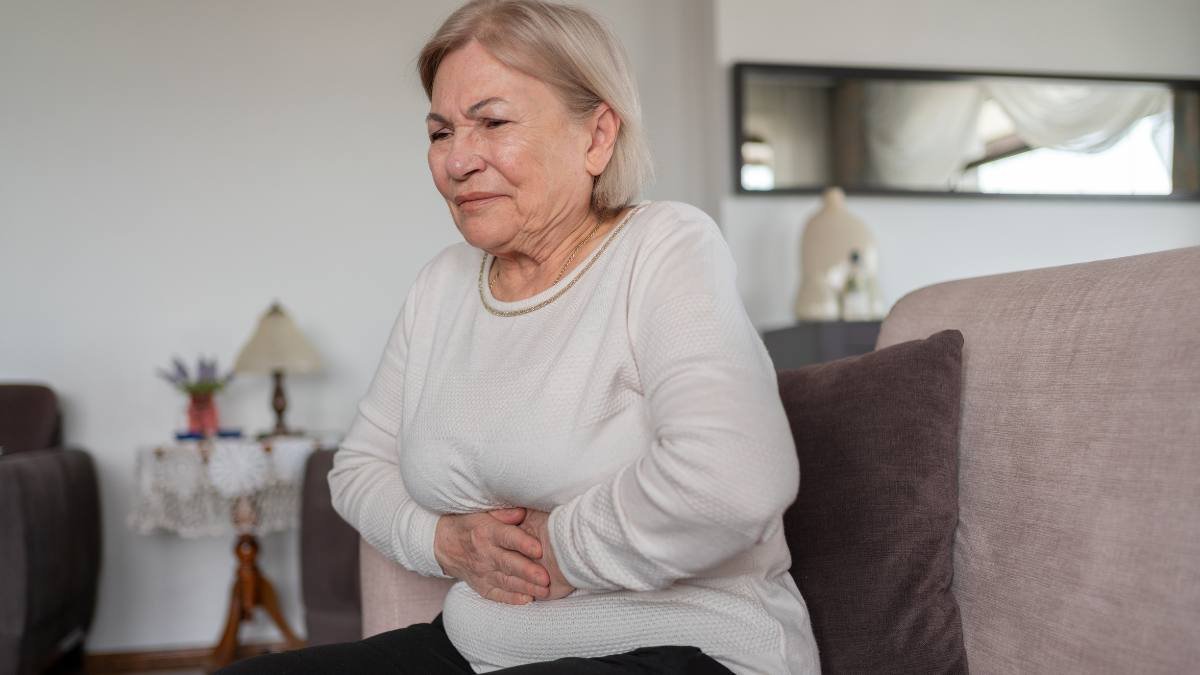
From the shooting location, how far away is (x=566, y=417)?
43.9 inches

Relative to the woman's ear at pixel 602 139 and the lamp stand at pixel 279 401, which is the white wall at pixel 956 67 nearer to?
the lamp stand at pixel 279 401

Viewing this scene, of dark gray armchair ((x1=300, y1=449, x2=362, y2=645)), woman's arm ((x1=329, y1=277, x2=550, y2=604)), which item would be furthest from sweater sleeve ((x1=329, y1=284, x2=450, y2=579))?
dark gray armchair ((x1=300, y1=449, x2=362, y2=645))

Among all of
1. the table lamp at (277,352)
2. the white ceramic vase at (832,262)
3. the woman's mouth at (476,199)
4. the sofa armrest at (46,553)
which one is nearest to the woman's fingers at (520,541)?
the woman's mouth at (476,199)

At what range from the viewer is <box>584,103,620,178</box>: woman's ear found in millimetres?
1307

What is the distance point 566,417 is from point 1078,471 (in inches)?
20.5

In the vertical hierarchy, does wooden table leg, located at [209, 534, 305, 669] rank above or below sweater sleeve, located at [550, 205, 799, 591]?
below

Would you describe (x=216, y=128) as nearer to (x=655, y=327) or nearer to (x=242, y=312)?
(x=242, y=312)

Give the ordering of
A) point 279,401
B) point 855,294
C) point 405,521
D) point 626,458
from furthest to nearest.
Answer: point 855,294, point 279,401, point 405,521, point 626,458

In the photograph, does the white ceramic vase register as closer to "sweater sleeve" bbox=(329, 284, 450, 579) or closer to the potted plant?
the potted plant

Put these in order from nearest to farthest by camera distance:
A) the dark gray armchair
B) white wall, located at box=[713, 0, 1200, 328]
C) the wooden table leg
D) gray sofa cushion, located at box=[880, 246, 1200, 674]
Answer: gray sofa cushion, located at box=[880, 246, 1200, 674]
the dark gray armchair
the wooden table leg
white wall, located at box=[713, 0, 1200, 328]

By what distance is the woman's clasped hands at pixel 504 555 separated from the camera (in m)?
1.11

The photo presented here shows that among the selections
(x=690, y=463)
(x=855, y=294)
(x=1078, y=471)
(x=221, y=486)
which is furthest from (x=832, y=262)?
(x=690, y=463)

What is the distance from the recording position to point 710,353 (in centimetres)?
102

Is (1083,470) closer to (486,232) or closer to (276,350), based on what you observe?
(486,232)
